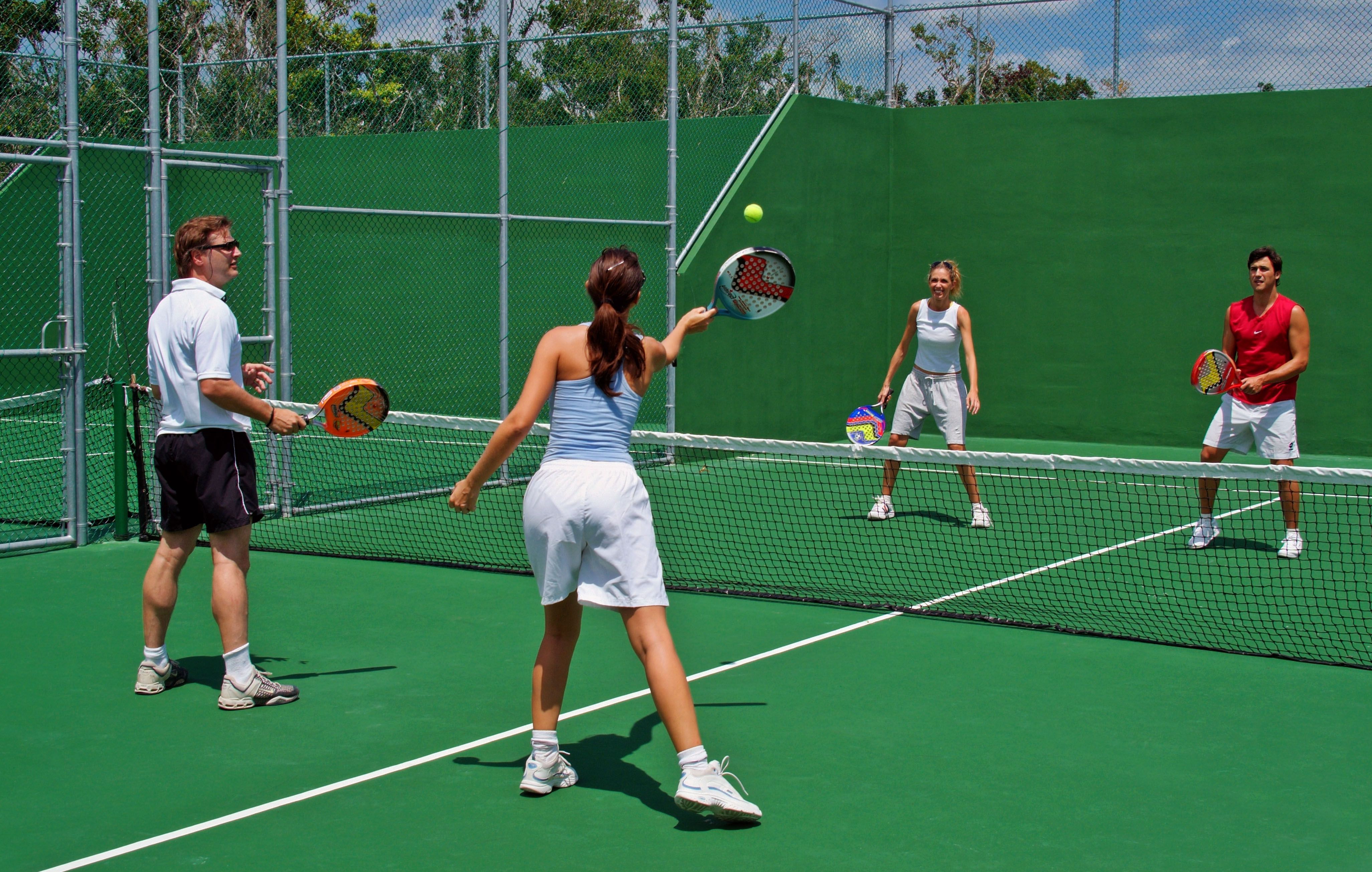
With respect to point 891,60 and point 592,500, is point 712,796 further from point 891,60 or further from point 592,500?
point 891,60

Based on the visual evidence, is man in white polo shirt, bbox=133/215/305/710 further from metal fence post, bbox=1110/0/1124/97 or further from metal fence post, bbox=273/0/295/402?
metal fence post, bbox=1110/0/1124/97

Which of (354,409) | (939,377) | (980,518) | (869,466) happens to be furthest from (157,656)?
(869,466)

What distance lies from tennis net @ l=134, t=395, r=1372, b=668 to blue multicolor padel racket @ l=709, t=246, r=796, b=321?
1019 millimetres

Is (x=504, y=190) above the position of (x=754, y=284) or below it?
above

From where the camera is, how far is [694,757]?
142 inches

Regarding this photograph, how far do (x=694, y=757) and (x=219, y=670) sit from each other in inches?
96.2

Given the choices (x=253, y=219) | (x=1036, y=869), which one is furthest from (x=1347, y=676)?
(x=253, y=219)

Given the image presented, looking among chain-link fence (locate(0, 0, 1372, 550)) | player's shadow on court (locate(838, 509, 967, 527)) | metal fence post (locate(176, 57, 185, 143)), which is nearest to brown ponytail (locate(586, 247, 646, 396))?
player's shadow on court (locate(838, 509, 967, 527))

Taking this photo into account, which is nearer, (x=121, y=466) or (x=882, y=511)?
(x=121, y=466)

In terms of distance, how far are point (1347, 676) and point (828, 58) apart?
873 centimetres

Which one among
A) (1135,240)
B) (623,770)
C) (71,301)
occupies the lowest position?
(623,770)

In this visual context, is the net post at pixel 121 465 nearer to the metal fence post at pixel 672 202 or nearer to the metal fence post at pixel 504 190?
the metal fence post at pixel 504 190

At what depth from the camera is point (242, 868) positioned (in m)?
3.40

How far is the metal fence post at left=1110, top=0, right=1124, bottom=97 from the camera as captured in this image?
12.7 m
